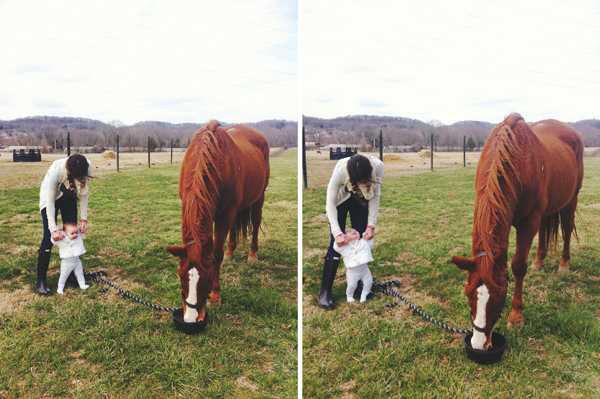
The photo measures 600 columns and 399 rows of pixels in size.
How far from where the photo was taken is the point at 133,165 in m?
2.88

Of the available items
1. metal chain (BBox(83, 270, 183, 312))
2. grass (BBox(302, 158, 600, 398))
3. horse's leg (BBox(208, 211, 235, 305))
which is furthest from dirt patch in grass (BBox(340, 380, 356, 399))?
metal chain (BBox(83, 270, 183, 312))

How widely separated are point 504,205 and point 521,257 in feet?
1.89

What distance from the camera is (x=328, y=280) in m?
2.62

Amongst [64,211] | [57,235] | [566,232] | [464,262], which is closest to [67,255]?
[57,235]

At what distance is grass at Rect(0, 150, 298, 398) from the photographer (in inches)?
78.0

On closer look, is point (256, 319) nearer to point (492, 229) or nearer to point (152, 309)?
point (152, 309)

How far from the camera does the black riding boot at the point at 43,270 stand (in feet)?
7.80

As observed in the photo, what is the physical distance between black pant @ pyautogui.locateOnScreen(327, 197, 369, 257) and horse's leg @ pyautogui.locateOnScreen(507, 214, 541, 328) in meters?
0.99

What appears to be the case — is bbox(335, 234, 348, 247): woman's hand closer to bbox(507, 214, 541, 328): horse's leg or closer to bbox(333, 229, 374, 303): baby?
bbox(333, 229, 374, 303): baby

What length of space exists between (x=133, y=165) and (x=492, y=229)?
107 inches

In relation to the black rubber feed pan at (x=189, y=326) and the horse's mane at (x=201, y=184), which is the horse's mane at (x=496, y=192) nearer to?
the horse's mane at (x=201, y=184)

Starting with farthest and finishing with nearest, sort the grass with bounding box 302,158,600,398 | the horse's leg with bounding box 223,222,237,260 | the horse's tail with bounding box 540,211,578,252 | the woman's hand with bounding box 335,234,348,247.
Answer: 1. the horse's leg with bounding box 223,222,237,260
2. the horse's tail with bounding box 540,211,578,252
3. the woman's hand with bounding box 335,234,348,247
4. the grass with bounding box 302,158,600,398

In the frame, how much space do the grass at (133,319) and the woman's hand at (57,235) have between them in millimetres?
206

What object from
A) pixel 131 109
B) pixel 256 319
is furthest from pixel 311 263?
pixel 131 109
